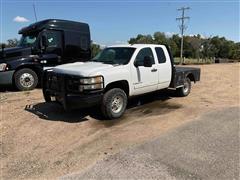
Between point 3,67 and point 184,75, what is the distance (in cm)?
623

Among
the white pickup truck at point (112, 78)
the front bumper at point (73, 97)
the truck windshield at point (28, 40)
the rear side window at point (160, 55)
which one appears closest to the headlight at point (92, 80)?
the white pickup truck at point (112, 78)

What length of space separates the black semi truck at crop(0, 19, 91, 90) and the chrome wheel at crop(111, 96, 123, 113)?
422cm

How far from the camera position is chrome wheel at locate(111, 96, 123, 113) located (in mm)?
6922

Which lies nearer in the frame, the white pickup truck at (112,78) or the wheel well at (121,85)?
the white pickup truck at (112,78)

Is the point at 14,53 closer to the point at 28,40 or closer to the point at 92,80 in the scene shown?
the point at 28,40

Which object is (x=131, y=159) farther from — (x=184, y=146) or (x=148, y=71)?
(x=148, y=71)

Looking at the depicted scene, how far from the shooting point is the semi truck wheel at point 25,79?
34.9 feet

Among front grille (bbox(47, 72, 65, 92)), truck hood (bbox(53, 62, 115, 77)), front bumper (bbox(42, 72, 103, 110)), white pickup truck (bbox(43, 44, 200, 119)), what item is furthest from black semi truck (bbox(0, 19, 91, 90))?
front bumper (bbox(42, 72, 103, 110))

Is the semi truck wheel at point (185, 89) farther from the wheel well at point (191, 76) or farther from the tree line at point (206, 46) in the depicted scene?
the tree line at point (206, 46)

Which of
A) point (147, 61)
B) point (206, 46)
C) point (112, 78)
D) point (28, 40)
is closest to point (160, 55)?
point (147, 61)

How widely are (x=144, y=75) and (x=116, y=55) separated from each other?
35.5 inches

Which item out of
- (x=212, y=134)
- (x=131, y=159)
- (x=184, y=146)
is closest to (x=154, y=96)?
(x=212, y=134)

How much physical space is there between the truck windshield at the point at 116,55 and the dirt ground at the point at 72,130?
1.35m

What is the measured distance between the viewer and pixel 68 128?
20.7 feet
